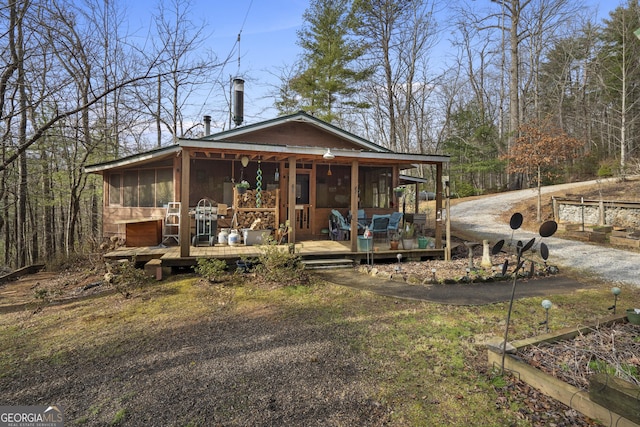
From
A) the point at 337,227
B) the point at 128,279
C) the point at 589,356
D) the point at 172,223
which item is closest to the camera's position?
the point at 589,356

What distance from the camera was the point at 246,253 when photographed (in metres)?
6.91

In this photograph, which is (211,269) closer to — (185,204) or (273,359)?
(185,204)

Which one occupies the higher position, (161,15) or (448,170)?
(161,15)

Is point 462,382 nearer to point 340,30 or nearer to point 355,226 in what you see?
point 355,226

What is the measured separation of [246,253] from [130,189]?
5614mm

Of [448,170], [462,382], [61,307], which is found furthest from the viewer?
[448,170]

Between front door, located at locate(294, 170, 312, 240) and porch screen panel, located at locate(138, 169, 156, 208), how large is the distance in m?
4.33

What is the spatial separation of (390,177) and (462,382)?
854 centimetres

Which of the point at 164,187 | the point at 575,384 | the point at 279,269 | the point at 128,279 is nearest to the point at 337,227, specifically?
the point at 279,269

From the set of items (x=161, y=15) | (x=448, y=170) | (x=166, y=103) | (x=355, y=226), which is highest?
(x=161, y=15)

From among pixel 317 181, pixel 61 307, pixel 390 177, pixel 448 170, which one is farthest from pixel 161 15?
pixel 448 170

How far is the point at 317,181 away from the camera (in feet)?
33.4

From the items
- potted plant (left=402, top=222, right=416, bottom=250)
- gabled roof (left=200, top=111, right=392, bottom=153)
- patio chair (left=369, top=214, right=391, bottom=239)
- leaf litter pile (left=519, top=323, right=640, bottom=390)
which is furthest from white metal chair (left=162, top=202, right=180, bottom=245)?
leaf litter pile (left=519, top=323, right=640, bottom=390)

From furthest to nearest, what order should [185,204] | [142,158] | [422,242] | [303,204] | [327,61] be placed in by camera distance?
1. [327,61]
2. [303,204]
3. [142,158]
4. [422,242]
5. [185,204]
